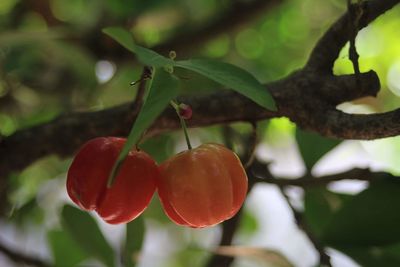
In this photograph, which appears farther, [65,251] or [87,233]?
[65,251]

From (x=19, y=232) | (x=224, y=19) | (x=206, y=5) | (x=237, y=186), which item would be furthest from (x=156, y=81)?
(x=206, y=5)

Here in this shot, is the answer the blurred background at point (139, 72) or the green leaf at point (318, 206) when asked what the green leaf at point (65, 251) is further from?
the green leaf at point (318, 206)

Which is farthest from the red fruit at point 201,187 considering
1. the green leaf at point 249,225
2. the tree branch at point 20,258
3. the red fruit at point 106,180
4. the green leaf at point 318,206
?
the green leaf at point 249,225

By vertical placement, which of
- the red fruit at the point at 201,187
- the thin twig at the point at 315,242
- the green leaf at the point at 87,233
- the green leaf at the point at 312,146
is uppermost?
the red fruit at the point at 201,187

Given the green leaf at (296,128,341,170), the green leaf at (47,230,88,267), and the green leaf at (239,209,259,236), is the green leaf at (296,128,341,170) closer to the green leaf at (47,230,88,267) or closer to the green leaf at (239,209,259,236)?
the green leaf at (47,230,88,267)

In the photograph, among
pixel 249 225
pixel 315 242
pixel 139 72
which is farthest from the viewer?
pixel 249 225

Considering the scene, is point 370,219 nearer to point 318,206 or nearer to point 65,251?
point 318,206

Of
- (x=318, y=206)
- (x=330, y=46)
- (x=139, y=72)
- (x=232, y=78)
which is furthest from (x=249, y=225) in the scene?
(x=232, y=78)
